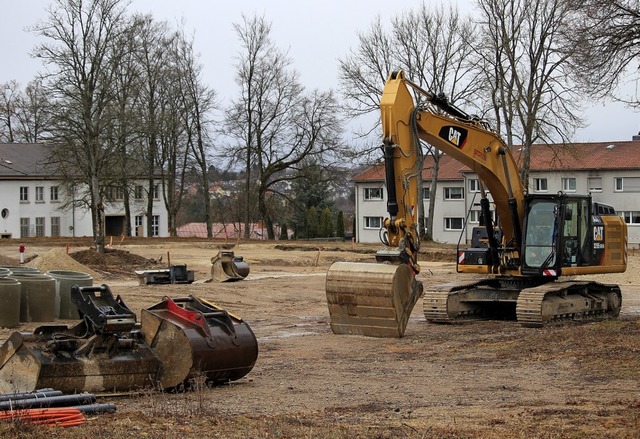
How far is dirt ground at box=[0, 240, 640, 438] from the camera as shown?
27.3 feet

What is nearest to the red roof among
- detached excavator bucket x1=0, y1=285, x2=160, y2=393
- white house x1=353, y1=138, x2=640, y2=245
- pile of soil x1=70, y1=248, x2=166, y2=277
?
white house x1=353, y1=138, x2=640, y2=245

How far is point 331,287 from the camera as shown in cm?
1669

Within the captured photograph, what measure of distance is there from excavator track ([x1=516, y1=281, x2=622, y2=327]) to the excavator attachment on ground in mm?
7681

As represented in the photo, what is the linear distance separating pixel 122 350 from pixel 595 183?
186 feet

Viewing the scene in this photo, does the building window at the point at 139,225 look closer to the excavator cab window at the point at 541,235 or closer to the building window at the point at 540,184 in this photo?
the building window at the point at 540,184

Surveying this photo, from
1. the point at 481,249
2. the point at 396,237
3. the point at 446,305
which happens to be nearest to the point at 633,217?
the point at 481,249

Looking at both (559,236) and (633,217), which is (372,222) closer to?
(633,217)

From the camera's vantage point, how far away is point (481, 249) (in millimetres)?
19781

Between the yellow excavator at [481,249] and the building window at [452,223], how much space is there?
162 ft

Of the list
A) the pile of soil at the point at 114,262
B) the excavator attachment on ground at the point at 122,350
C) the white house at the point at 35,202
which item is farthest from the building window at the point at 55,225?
the excavator attachment on ground at the point at 122,350

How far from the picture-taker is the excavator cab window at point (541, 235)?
1884 centimetres

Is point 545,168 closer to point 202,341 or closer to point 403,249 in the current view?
point 403,249

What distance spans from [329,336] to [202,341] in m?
6.65

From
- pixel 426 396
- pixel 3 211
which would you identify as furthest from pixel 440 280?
pixel 3 211
